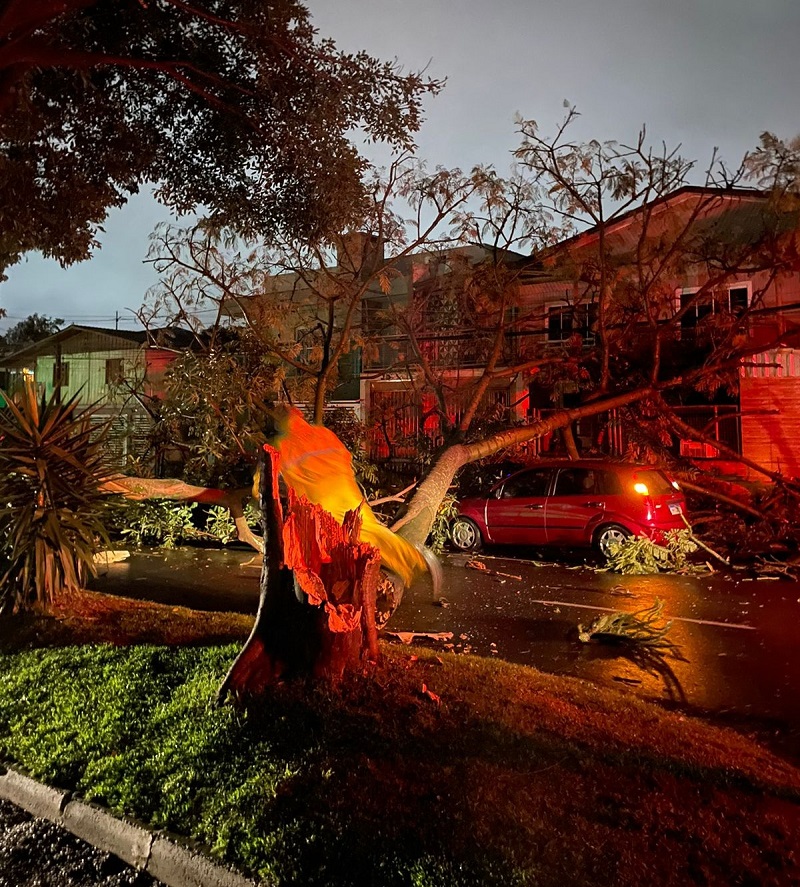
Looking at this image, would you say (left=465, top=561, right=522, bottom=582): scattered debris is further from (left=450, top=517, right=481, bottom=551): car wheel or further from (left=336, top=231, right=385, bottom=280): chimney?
(left=336, top=231, right=385, bottom=280): chimney

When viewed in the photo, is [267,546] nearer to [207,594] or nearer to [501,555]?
[207,594]

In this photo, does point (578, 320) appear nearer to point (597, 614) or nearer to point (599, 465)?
point (599, 465)

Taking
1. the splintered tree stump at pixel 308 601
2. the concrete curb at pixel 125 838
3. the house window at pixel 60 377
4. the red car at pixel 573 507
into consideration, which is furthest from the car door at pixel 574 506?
the concrete curb at pixel 125 838

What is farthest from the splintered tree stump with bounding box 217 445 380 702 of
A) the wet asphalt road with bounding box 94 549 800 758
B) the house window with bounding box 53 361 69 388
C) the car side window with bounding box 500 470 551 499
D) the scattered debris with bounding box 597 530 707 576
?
the car side window with bounding box 500 470 551 499

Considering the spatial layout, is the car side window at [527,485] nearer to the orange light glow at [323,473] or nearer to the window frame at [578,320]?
the window frame at [578,320]

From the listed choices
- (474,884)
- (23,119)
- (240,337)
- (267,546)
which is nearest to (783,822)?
(474,884)

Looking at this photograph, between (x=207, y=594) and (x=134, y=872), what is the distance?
6.35 meters

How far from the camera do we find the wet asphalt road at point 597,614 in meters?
5.96

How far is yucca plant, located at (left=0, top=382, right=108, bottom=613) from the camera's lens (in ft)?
23.9

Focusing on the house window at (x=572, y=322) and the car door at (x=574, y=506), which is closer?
the car door at (x=574, y=506)

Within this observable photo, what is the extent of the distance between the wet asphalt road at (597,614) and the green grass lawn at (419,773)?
2.76ft

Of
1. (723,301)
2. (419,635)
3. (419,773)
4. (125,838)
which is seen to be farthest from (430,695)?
(723,301)

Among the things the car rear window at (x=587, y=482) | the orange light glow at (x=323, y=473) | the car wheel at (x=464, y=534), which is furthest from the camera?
the car wheel at (x=464, y=534)

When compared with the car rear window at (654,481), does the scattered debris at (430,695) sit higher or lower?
lower
